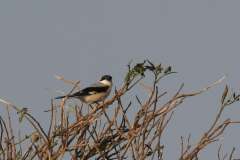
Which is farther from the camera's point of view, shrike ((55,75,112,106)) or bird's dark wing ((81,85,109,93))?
bird's dark wing ((81,85,109,93))

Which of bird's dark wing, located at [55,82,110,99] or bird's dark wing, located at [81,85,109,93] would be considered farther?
bird's dark wing, located at [81,85,109,93]

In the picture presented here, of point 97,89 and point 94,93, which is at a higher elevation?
point 97,89

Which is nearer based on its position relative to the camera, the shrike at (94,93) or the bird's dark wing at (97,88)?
the shrike at (94,93)

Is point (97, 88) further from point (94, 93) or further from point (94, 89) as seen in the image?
point (94, 93)

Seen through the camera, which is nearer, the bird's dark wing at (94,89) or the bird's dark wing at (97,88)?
the bird's dark wing at (94,89)

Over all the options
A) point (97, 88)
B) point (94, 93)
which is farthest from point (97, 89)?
point (94, 93)

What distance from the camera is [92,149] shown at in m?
3.51

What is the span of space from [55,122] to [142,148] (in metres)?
0.95

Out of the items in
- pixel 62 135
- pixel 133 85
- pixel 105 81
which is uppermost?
pixel 105 81

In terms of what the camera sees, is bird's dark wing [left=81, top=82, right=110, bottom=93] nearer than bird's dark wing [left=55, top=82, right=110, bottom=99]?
No

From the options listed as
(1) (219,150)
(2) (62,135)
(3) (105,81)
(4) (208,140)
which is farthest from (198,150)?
(3) (105,81)

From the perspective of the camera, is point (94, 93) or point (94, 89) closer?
point (94, 93)

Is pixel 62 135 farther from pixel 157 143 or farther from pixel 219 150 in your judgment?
pixel 219 150

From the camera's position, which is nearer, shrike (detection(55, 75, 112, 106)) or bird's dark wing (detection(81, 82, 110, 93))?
shrike (detection(55, 75, 112, 106))
